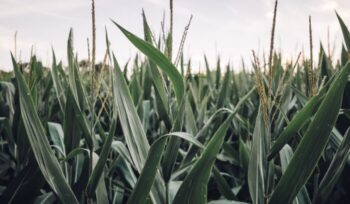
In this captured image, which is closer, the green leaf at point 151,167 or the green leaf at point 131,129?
the green leaf at point 151,167

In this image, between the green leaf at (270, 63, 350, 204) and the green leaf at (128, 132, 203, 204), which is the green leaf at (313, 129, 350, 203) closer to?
the green leaf at (270, 63, 350, 204)

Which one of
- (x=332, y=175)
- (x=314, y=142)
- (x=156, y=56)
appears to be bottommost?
(x=332, y=175)

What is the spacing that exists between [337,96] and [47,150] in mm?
520

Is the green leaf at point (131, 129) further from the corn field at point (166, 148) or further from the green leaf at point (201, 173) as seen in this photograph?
the green leaf at point (201, 173)

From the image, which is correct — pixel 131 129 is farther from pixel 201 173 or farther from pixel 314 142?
pixel 314 142

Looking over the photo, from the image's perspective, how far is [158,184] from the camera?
764 millimetres

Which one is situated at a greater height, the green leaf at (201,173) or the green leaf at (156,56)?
the green leaf at (156,56)

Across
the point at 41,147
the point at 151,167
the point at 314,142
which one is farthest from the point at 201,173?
the point at 41,147

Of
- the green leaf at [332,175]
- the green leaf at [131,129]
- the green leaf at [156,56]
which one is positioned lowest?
the green leaf at [332,175]

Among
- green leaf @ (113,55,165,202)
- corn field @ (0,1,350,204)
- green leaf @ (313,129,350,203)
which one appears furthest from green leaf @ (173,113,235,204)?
green leaf @ (313,129,350,203)

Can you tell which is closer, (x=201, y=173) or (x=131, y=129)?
(x=201, y=173)

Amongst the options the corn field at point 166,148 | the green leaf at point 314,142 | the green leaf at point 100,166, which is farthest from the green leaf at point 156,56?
the green leaf at point 314,142

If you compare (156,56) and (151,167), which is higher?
(156,56)

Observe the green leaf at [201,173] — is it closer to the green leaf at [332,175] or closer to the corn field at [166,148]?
the corn field at [166,148]
